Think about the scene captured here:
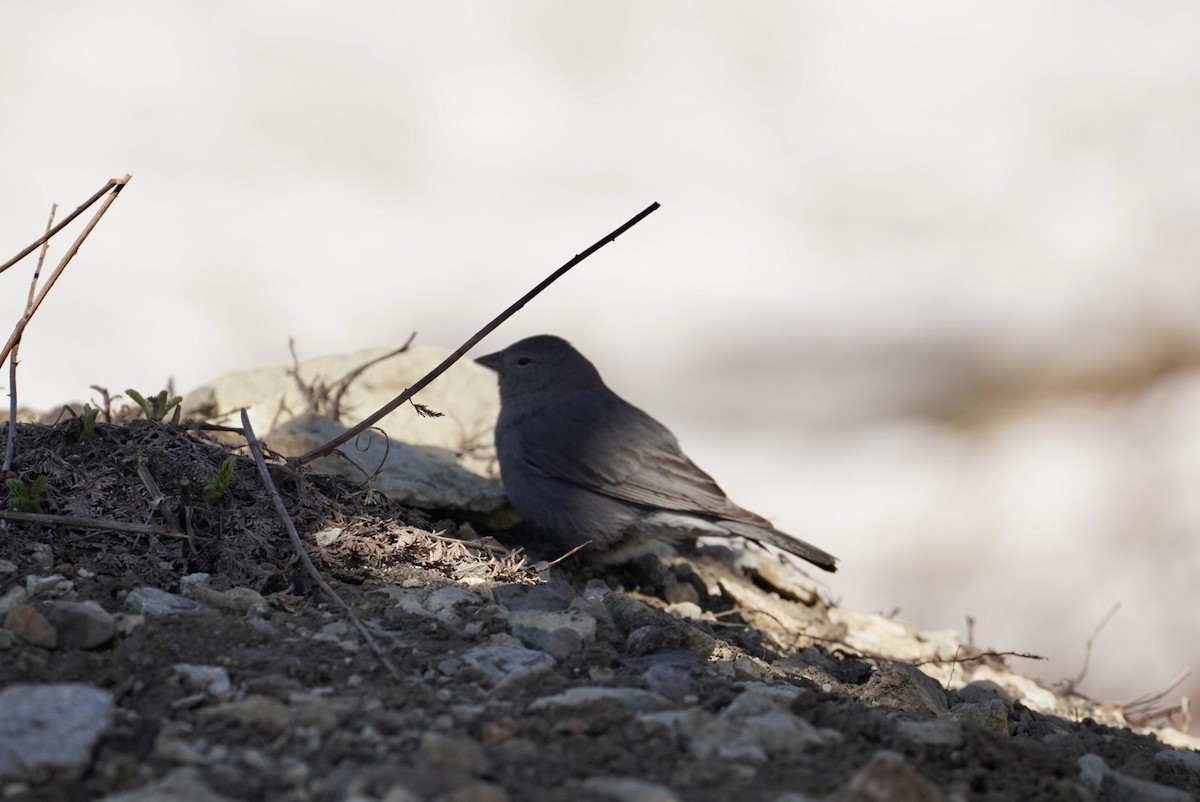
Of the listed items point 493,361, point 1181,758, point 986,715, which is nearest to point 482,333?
point 986,715

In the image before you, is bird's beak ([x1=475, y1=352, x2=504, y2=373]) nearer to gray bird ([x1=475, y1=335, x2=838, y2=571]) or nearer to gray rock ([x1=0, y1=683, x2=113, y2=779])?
gray bird ([x1=475, y1=335, x2=838, y2=571])

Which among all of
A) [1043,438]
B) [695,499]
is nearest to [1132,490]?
[1043,438]

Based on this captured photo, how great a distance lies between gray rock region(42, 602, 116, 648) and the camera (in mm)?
2855

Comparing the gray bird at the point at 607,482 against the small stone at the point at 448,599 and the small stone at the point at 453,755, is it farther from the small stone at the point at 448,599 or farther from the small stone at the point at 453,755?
the small stone at the point at 453,755

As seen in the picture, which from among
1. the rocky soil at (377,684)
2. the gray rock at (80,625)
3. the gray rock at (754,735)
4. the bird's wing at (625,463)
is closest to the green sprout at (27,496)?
the rocky soil at (377,684)

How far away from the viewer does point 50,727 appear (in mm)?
2383

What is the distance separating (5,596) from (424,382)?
125 centimetres

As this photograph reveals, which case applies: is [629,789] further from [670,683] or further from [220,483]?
[220,483]

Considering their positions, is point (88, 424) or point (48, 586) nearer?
point (48, 586)

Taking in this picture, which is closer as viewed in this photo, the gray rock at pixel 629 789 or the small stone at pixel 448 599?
the gray rock at pixel 629 789

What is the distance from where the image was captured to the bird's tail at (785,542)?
18.9 feet

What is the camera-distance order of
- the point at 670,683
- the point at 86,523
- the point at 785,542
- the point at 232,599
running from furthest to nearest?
the point at 785,542 < the point at 86,523 < the point at 232,599 < the point at 670,683

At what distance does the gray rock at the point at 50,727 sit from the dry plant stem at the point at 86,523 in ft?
3.06

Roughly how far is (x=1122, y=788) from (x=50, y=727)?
2.24 m
